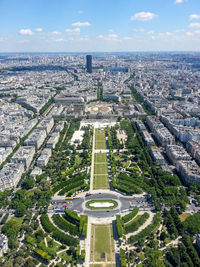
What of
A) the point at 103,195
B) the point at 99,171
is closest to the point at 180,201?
the point at 103,195

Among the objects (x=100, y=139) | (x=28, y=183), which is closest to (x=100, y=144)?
(x=100, y=139)

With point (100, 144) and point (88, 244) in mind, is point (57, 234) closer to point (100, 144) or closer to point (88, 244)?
point (88, 244)

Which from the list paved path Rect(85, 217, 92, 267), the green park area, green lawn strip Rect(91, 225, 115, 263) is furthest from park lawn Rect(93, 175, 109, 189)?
green lawn strip Rect(91, 225, 115, 263)

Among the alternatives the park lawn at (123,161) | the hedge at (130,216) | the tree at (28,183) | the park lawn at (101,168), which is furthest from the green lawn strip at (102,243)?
the park lawn at (123,161)

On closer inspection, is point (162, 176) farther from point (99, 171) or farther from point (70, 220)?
point (70, 220)

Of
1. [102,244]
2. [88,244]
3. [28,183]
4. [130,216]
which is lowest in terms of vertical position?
[88,244]

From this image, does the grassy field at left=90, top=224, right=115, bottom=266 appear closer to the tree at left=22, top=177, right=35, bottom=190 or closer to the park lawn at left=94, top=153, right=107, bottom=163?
the tree at left=22, top=177, right=35, bottom=190

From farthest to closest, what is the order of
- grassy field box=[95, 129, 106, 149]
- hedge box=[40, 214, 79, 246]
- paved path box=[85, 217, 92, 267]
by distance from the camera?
1. grassy field box=[95, 129, 106, 149]
2. hedge box=[40, 214, 79, 246]
3. paved path box=[85, 217, 92, 267]
